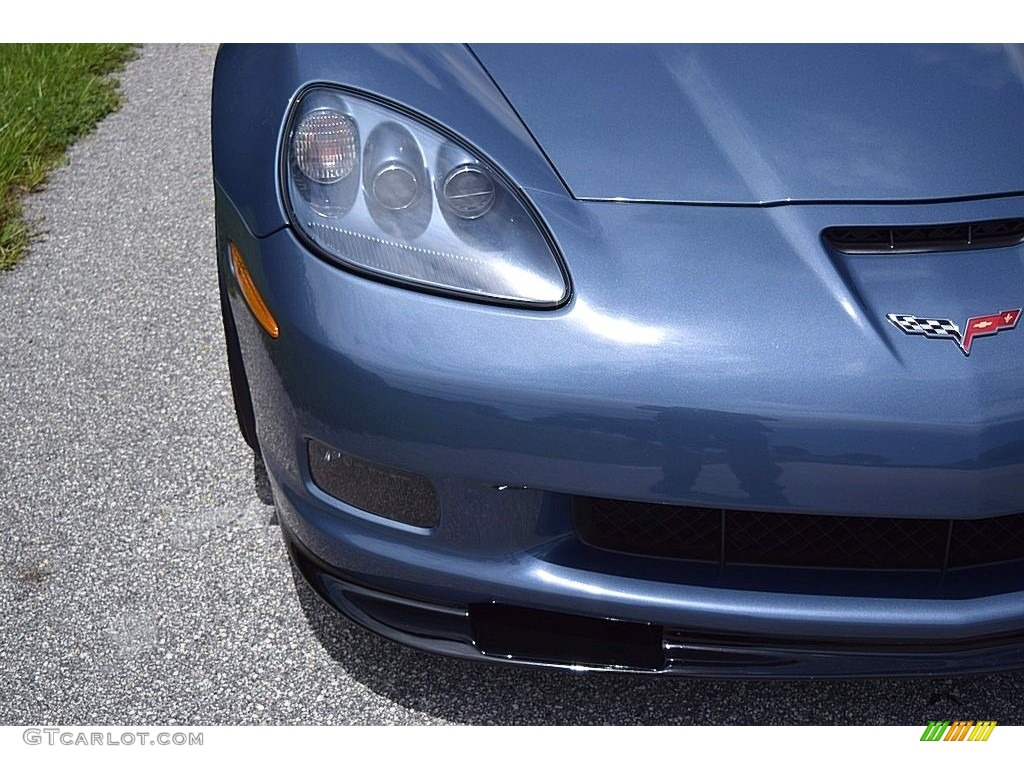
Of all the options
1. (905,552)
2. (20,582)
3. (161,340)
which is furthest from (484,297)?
(161,340)

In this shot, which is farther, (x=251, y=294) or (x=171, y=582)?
(x=171, y=582)

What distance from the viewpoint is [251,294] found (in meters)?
1.87

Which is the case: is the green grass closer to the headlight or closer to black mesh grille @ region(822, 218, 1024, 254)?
the headlight

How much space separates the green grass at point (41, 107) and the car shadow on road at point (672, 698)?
219 cm

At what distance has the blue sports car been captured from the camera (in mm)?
1590

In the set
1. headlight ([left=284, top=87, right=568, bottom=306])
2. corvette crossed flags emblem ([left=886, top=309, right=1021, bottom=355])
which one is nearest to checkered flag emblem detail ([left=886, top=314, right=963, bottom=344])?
corvette crossed flags emblem ([left=886, top=309, right=1021, bottom=355])

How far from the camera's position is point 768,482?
1596 millimetres

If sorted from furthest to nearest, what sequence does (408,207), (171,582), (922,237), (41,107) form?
(41,107) → (171,582) → (408,207) → (922,237)

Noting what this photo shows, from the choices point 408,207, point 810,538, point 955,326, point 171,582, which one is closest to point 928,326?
point 955,326

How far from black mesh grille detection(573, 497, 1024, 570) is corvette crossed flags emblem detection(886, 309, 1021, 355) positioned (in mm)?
298
